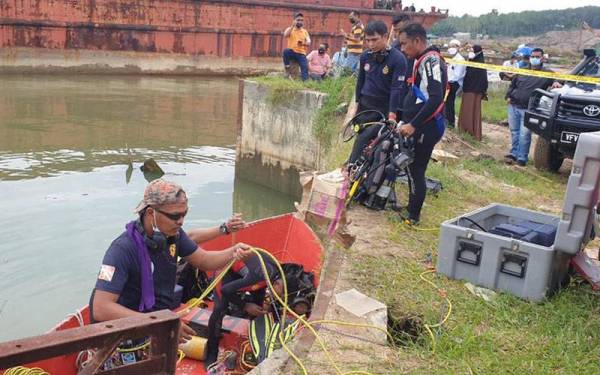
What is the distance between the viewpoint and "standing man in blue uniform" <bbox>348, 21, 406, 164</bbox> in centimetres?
671

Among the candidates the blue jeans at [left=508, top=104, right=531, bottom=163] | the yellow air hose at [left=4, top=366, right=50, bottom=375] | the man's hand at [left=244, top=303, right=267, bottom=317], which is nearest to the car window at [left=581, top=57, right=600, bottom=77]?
the blue jeans at [left=508, top=104, right=531, bottom=163]

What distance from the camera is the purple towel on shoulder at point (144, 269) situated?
3.77 metres

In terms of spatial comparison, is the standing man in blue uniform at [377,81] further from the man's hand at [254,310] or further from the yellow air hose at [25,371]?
the yellow air hose at [25,371]

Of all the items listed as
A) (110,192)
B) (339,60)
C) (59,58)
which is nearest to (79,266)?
(110,192)

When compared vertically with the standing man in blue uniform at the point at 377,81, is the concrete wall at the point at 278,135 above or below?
below

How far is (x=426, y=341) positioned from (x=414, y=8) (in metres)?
36.4

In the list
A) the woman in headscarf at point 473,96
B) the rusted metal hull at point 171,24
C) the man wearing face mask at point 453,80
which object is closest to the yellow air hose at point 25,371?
the woman in headscarf at point 473,96

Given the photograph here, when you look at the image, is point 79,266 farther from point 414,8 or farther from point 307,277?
point 414,8

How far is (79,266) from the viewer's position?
8.52m

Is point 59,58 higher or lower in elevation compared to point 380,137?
lower

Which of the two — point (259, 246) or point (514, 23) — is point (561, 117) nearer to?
point (259, 246)

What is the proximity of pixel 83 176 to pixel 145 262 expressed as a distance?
980 centimetres

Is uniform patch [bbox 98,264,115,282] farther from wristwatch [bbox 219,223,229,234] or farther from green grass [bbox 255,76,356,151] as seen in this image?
green grass [bbox 255,76,356,151]

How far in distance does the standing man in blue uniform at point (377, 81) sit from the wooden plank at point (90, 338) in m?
4.14
